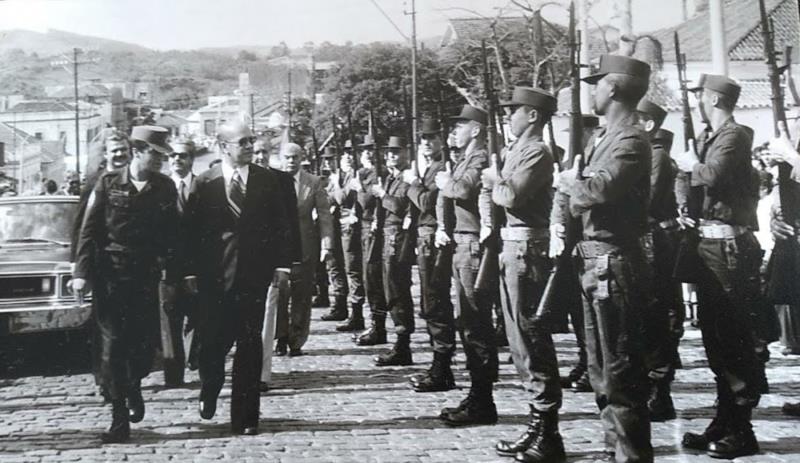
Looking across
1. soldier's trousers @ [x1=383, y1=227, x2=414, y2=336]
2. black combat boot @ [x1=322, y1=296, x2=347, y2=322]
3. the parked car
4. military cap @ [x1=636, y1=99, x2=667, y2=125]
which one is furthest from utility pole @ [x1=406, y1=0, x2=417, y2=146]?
black combat boot @ [x1=322, y1=296, x2=347, y2=322]

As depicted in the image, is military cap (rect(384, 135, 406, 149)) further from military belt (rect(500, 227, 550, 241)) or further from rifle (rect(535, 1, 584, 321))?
military belt (rect(500, 227, 550, 241))

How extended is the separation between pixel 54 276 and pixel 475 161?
303 centimetres

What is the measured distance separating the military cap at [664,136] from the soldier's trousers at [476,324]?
55.2 inches

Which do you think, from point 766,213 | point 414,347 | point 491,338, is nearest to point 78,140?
point 491,338

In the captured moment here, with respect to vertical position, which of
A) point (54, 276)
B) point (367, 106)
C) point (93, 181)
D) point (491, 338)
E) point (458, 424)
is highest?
point (367, 106)

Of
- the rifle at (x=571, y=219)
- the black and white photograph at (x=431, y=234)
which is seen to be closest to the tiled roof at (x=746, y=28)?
the black and white photograph at (x=431, y=234)

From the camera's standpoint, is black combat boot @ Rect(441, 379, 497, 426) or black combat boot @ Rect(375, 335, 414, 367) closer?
black combat boot @ Rect(441, 379, 497, 426)

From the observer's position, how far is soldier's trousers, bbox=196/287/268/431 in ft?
16.0

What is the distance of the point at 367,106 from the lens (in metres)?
7.53

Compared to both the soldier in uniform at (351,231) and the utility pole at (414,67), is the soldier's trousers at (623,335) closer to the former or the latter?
the utility pole at (414,67)

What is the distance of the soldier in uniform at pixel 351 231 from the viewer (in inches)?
345

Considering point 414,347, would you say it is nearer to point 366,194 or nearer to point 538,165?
point 366,194

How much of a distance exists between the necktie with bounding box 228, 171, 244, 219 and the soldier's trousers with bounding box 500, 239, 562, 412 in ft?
5.29

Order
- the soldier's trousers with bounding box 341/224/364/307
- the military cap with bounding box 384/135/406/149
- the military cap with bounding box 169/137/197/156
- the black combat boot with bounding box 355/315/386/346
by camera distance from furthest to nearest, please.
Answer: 1. the soldier's trousers with bounding box 341/224/364/307
2. the black combat boot with bounding box 355/315/386/346
3. the military cap with bounding box 384/135/406/149
4. the military cap with bounding box 169/137/197/156
